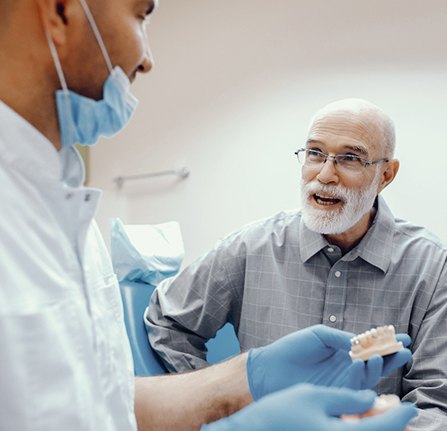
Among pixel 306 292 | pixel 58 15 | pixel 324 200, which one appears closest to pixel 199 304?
pixel 306 292

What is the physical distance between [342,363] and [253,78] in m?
1.83

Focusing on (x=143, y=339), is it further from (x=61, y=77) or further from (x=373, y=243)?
(x=61, y=77)

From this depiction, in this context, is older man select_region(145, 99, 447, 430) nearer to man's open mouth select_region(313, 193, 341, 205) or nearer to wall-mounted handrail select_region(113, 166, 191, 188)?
man's open mouth select_region(313, 193, 341, 205)

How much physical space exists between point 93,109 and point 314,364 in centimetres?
63

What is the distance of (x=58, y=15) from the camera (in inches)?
27.7

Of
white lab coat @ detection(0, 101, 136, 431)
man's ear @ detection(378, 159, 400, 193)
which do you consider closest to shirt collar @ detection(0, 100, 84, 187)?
white lab coat @ detection(0, 101, 136, 431)

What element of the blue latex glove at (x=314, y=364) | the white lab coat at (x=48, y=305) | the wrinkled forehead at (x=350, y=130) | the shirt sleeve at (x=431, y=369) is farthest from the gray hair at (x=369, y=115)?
the white lab coat at (x=48, y=305)

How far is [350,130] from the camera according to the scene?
63.4 inches

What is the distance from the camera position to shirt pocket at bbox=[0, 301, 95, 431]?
0.64 meters

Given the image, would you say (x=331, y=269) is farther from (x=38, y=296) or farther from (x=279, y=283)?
(x=38, y=296)

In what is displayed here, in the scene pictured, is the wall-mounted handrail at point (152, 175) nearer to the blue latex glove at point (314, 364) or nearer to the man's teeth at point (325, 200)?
the man's teeth at point (325, 200)

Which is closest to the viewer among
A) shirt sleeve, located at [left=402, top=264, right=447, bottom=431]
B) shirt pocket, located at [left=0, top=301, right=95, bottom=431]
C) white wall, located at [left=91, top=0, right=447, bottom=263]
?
shirt pocket, located at [left=0, top=301, right=95, bottom=431]

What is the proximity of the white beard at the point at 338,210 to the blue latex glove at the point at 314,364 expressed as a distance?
1.77 feet

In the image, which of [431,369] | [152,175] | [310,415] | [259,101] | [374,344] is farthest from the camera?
[152,175]
